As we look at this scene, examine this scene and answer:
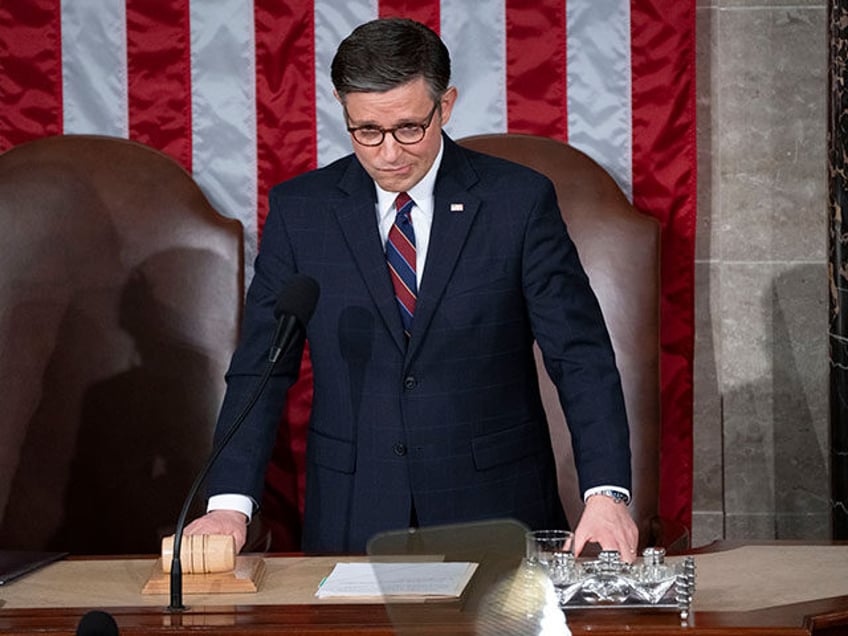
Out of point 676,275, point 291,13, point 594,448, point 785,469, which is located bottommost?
point 785,469

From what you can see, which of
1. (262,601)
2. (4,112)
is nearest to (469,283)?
(262,601)

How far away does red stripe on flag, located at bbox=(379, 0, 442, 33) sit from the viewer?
3.70m

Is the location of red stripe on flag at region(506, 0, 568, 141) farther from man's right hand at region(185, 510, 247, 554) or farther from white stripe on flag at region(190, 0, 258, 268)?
man's right hand at region(185, 510, 247, 554)

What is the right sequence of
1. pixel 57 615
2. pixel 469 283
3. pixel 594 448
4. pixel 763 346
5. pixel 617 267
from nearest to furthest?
pixel 57 615 < pixel 594 448 < pixel 469 283 < pixel 617 267 < pixel 763 346

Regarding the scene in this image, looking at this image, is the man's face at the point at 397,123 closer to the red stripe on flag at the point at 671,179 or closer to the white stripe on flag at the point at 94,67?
the red stripe on flag at the point at 671,179

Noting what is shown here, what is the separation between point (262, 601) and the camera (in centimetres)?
209

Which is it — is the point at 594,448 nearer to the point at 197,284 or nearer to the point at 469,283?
the point at 469,283

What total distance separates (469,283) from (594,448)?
410mm

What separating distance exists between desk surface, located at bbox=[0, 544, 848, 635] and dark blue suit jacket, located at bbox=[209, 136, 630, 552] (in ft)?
1.10

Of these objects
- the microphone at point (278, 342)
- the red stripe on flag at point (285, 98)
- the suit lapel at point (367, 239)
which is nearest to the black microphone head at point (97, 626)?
the microphone at point (278, 342)

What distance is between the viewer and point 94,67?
12.4 ft

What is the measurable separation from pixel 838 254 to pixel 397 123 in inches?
61.6

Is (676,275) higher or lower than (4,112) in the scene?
lower

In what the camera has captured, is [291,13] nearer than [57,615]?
No
